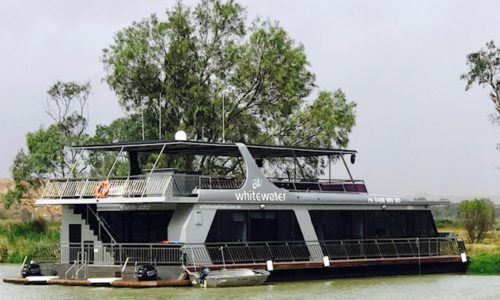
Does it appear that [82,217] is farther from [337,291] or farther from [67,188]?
[337,291]

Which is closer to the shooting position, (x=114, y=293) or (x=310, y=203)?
(x=114, y=293)

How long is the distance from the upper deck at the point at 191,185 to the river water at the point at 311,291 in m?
2.59

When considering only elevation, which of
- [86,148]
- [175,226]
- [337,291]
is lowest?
[337,291]

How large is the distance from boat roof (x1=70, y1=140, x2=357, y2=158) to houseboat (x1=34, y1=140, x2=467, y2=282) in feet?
0.14

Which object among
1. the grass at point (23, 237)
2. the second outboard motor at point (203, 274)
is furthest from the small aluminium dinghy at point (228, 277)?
the grass at point (23, 237)

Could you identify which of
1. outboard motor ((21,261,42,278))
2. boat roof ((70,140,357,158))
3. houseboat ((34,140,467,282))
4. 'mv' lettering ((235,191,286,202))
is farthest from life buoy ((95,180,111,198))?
'mv' lettering ((235,191,286,202))

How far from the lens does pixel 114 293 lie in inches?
1065

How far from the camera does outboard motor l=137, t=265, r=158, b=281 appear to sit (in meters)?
27.8

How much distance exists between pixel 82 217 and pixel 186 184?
3516mm

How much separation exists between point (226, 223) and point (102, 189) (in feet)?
11.9

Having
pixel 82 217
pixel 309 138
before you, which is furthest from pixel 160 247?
pixel 309 138

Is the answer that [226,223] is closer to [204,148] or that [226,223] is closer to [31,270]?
[204,148]

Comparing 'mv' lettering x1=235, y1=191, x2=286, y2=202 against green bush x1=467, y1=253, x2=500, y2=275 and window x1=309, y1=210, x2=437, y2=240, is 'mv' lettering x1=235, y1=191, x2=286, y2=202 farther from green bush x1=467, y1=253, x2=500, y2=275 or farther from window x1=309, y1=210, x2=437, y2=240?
green bush x1=467, y1=253, x2=500, y2=275

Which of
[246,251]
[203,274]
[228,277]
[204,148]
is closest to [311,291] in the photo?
[228,277]
